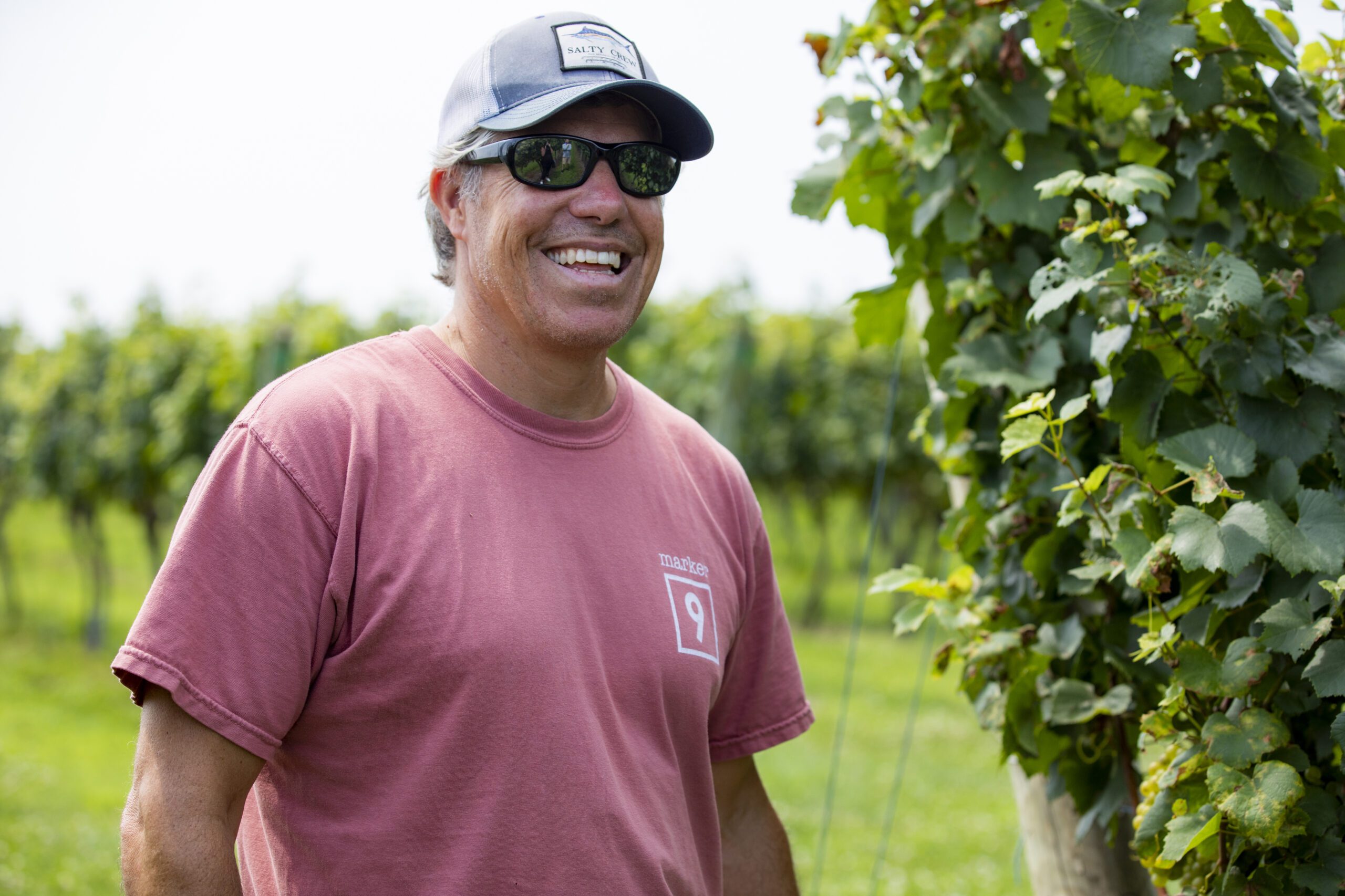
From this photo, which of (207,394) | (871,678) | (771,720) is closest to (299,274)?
(207,394)

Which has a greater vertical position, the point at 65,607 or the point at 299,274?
the point at 299,274

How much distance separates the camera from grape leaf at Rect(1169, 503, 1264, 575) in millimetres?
1509

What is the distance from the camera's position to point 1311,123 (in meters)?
1.78

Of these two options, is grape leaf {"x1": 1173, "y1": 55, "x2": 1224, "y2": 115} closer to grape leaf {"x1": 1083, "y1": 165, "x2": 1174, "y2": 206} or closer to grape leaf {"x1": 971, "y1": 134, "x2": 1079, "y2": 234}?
grape leaf {"x1": 1083, "y1": 165, "x2": 1174, "y2": 206}

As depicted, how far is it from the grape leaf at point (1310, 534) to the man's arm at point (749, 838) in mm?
945

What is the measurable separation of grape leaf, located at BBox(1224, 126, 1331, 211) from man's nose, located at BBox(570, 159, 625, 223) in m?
0.96

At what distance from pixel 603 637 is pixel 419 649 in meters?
0.27

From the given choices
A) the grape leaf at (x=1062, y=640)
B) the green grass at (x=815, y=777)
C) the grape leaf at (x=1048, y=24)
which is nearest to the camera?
the grape leaf at (x=1048, y=24)

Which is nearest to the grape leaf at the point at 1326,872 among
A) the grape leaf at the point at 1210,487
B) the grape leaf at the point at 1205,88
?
the grape leaf at the point at 1210,487

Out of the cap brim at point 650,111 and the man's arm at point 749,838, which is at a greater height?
the cap brim at point 650,111

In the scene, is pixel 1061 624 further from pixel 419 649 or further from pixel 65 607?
pixel 65 607

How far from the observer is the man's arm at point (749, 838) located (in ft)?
6.70

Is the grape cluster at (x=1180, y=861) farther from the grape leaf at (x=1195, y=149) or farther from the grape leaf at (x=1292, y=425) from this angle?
the grape leaf at (x=1195, y=149)

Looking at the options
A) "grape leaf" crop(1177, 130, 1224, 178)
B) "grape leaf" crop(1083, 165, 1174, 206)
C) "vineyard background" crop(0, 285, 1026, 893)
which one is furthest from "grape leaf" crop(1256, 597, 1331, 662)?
"vineyard background" crop(0, 285, 1026, 893)
